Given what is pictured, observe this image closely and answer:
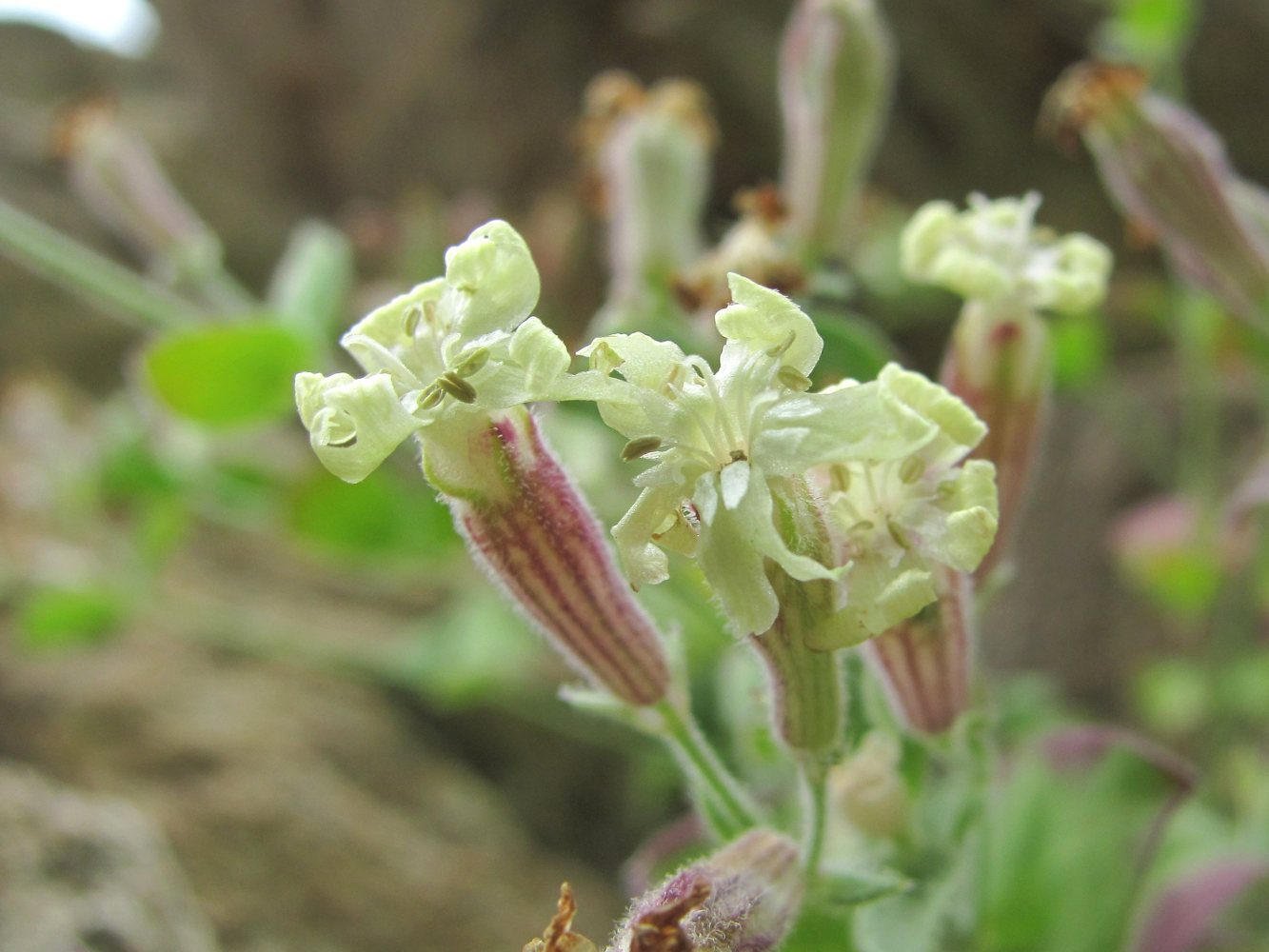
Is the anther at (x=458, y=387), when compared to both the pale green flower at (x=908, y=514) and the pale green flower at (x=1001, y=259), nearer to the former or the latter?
the pale green flower at (x=908, y=514)

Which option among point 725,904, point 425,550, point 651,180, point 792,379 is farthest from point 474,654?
point 792,379

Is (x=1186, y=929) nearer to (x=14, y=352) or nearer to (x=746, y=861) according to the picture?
(x=746, y=861)

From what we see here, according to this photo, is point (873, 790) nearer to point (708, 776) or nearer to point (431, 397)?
point (708, 776)

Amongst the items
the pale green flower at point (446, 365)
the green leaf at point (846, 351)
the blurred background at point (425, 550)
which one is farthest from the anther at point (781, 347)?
the blurred background at point (425, 550)

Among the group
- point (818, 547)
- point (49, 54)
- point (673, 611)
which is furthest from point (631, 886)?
point (49, 54)

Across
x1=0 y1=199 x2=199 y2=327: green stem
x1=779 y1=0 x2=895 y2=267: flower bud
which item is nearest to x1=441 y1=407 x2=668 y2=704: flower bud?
x1=779 y1=0 x2=895 y2=267: flower bud

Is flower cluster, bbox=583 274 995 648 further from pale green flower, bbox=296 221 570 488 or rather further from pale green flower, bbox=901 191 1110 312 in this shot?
pale green flower, bbox=901 191 1110 312
